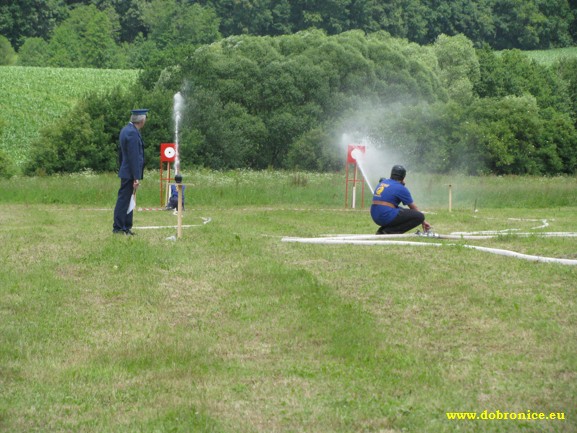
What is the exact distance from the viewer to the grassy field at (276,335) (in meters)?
6.23

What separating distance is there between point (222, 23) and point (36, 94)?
35.7 metres

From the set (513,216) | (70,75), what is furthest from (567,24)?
(513,216)

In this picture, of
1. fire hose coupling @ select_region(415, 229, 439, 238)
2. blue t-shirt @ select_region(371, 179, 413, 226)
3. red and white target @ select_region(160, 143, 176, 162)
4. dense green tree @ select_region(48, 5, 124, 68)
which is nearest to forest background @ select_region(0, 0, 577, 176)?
red and white target @ select_region(160, 143, 176, 162)

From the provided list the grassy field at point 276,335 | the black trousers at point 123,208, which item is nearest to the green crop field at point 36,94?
the black trousers at point 123,208

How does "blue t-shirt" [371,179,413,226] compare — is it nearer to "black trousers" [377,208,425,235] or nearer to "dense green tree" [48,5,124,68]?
"black trousers" [377,208,425,235]

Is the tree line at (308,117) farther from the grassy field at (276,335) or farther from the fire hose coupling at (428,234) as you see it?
the grassy field at (276,335)

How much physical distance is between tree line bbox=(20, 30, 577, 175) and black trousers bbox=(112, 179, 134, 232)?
29206mm

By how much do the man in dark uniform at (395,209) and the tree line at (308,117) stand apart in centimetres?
3020

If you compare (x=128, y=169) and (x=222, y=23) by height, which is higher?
(x=222, y=23)

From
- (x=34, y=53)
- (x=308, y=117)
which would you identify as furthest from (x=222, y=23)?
(x=308, y=117)

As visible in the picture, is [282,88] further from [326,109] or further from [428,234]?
[428,234]

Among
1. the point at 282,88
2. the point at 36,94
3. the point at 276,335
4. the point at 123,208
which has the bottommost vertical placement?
the point at 276,335

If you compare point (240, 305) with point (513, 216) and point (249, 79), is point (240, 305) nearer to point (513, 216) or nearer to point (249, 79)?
point (513, 216)

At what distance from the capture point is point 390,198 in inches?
603
